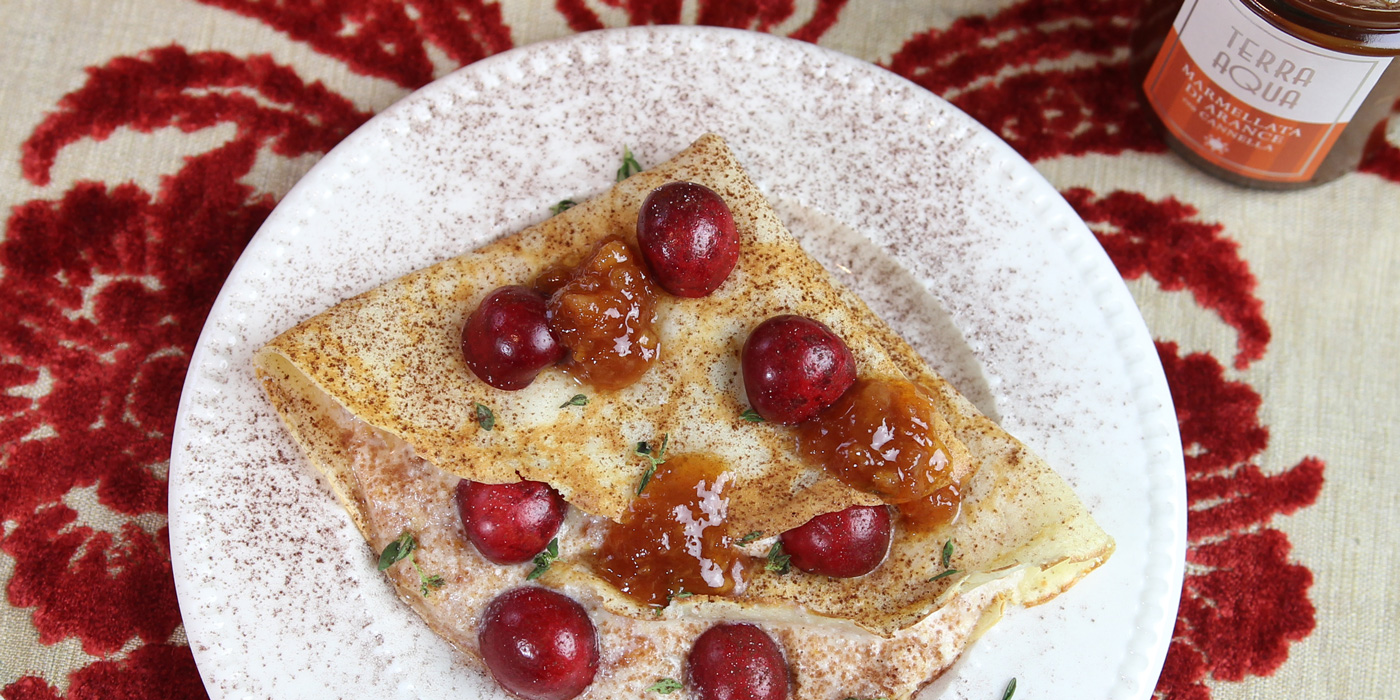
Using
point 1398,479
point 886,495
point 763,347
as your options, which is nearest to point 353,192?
point 763,347

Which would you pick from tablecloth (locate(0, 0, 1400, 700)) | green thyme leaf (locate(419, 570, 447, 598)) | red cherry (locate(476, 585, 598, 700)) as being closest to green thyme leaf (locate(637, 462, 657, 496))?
red cherry (locate(476, 585, 598, 700))

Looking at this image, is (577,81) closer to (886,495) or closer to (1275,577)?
(886,495)

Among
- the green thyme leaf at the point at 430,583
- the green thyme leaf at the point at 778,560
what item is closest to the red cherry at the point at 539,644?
the green thyme leaf at the point at 430,583

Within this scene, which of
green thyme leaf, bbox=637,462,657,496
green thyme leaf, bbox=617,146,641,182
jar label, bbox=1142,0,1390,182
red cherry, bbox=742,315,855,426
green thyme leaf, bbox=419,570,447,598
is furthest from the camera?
green thyme leaf, bbox=617,146,641,182

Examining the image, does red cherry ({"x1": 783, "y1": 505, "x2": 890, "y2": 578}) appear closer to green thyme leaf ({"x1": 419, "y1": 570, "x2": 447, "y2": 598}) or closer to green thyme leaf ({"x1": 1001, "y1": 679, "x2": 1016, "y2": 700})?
green thyme leaf ({"x1": 1001, "y1": 679, "x2": 1016, "y2": 700})

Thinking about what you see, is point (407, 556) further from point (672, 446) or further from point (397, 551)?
point (672, 446)

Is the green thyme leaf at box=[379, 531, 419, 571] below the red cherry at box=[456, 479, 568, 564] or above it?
below
